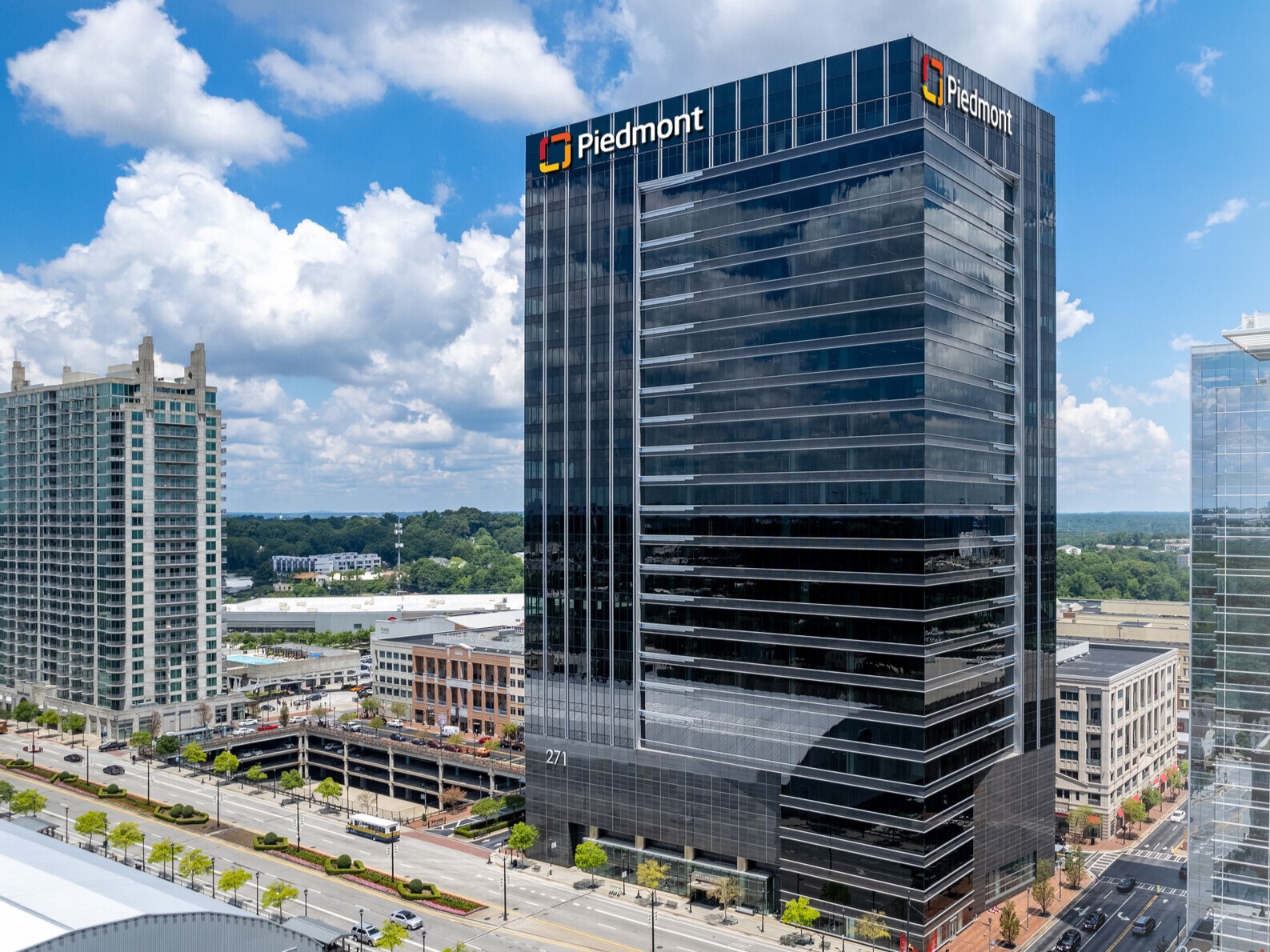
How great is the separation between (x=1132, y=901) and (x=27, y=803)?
4921 inches

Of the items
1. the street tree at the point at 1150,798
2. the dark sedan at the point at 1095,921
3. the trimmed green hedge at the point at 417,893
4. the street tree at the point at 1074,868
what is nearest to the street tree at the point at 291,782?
the trimmed green hedge at the point at 417,893

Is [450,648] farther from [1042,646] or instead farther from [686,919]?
[1042,646]

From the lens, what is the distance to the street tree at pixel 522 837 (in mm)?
104750

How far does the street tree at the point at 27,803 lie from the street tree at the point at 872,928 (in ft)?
323

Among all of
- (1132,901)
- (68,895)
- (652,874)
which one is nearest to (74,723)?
(652,874)

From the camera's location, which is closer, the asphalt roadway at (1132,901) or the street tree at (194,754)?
the asphalt roadway at (1132,901)

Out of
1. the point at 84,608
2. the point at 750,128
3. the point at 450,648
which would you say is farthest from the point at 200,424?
the point at 750,128

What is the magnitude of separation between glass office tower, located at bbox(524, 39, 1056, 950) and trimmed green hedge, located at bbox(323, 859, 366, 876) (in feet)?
61.7

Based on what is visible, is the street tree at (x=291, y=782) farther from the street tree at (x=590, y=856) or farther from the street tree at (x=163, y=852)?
the street tree at (x=590, y=856)

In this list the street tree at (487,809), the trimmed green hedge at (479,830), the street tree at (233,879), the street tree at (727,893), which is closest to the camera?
the street tree at (233,879)

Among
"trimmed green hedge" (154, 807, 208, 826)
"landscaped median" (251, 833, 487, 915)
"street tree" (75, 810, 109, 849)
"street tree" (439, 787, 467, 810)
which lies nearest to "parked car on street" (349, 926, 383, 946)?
"landscaped median" (251, 833, 487, 915)

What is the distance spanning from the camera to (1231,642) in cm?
7562

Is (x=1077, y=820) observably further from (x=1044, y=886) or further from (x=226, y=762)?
(x=226, y=762)

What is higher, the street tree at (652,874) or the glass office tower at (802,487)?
the glass office tower at (802,487)
